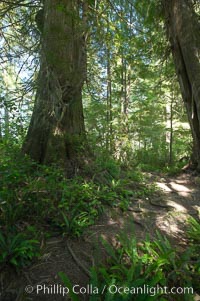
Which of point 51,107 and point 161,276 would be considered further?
point 51,107

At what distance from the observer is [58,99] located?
4.55m

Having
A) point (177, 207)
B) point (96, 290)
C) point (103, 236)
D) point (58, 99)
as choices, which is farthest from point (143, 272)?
point (58, 99)

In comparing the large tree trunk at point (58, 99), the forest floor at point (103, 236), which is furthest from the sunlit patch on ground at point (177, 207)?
the large tree trunk at point (58, 99)

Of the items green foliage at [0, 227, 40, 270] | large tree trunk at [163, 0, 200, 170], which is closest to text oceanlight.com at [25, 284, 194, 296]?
green foliage at [0, 227, 40, 270]

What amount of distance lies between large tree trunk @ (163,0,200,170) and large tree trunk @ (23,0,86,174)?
2.79m

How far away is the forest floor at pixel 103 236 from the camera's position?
2.48m

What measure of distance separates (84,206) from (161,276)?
5.19 ft

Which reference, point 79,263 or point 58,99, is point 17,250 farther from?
point 58,99

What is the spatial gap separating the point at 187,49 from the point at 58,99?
368cm

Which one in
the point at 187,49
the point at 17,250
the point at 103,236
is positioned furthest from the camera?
the point at 187,49

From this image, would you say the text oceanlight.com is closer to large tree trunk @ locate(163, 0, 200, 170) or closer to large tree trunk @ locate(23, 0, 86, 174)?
large tree trunk @ locate(23, 0, 86, 174)

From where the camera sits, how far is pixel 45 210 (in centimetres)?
332

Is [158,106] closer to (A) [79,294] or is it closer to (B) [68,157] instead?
(B) [68,157]

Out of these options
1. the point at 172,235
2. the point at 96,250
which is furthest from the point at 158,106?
the point at 96,250
